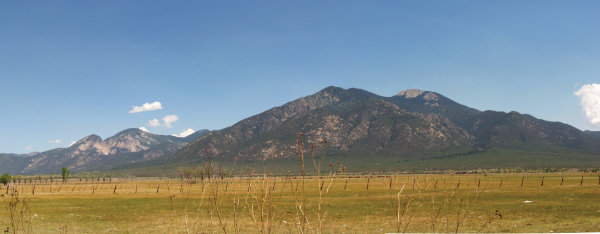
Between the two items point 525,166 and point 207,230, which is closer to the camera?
point 207,230

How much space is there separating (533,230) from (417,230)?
4.69m

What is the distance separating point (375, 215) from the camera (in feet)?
78.0

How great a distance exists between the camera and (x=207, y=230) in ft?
58.6

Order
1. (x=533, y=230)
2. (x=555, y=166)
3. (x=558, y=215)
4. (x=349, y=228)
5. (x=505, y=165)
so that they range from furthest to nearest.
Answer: (x=505, y=165) < (x=555, y=166) < (x=558, y=215) < (x=349, y=228) < (x=533, y=230)

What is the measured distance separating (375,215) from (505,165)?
200899mm

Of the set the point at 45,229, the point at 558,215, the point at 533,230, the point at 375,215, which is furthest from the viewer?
the point at 375,215

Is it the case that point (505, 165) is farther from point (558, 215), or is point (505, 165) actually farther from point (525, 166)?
point (558, 215)

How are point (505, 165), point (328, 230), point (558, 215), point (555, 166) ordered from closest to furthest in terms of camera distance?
point (328, 230) → point (558, 215) → point (555, 166) → point (505, 165)

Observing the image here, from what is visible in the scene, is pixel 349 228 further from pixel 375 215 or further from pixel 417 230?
pixel 375 215

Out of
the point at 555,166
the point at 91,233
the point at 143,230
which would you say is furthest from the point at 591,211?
the point at 555,166

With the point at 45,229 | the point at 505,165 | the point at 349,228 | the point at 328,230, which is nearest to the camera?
the point at 328,230

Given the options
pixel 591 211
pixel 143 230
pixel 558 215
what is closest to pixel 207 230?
pixel 143 230

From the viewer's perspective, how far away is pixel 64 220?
948 inches

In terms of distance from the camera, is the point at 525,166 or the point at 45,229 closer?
the point at 45,229
